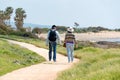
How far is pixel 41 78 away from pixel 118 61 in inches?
103

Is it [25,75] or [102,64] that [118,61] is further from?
[25,75]

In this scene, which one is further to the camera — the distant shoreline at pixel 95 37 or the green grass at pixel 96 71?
the distant shoreline at pixel 95 37

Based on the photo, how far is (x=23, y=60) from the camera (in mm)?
21797

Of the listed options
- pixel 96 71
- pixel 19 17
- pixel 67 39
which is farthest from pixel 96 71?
pixel 19 17

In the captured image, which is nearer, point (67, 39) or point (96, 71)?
point (96, 71)

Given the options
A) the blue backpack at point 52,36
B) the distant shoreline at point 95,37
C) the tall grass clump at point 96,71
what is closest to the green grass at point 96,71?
the tall grass clump at point 96,71

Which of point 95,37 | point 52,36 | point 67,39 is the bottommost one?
point 95,37

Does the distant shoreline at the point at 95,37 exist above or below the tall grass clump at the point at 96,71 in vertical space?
below

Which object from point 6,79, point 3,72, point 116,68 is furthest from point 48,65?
point 116,68

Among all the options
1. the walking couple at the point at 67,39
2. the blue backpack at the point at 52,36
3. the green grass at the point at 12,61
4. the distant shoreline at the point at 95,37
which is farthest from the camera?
the distant shoreline at the point at 95,37

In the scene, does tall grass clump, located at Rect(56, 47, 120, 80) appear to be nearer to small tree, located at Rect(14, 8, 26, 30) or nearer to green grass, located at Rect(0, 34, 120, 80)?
green grass, located at Rect(0, 34, 120, 80)

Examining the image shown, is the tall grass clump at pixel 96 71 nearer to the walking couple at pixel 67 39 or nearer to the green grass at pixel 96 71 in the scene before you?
the green grass at pixel 96 71

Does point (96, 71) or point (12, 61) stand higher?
point (96, 71)

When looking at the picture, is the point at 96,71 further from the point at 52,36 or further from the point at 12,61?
the point at 52,36
